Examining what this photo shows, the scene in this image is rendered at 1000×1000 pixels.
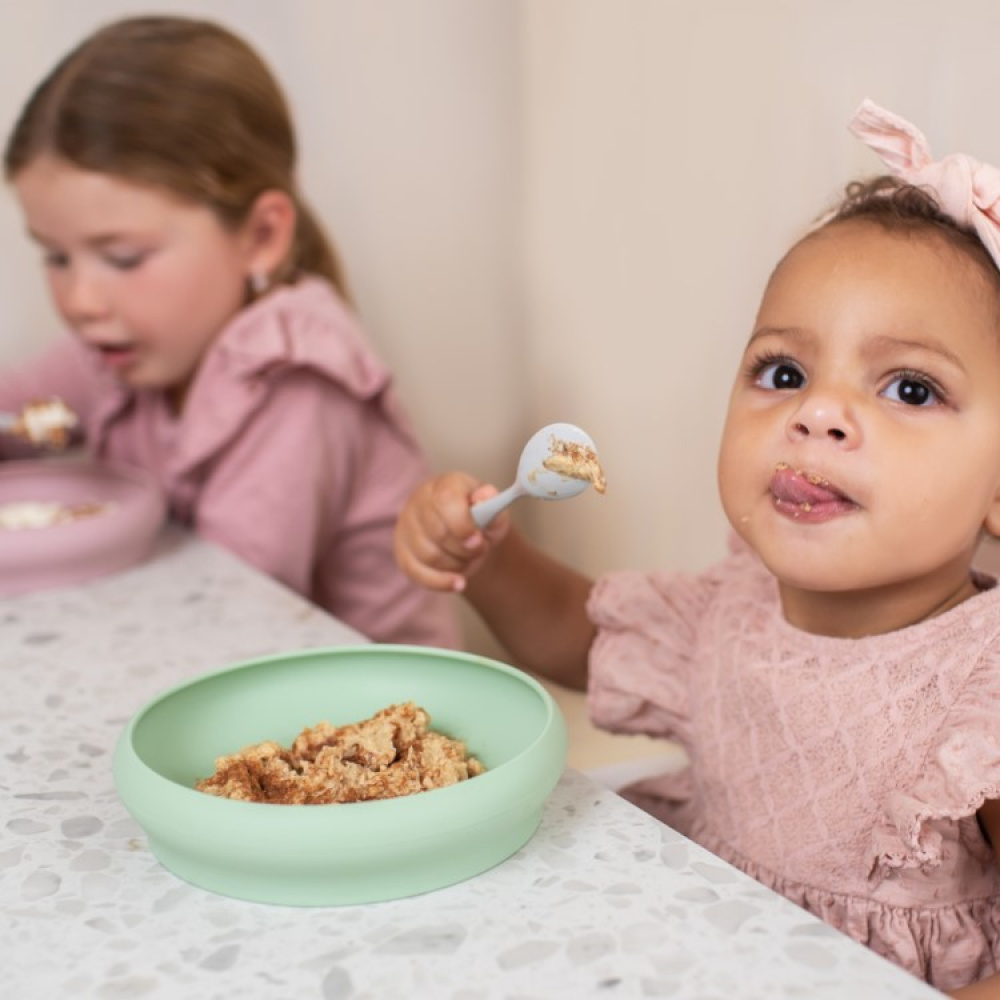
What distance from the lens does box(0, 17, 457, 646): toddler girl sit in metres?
1.31

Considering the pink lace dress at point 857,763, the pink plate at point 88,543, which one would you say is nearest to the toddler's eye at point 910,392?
the pink lace dress at point 857,763

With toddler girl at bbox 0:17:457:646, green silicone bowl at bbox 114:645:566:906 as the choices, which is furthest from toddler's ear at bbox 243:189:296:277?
green silicone bowl at bbox 114:645:566:906

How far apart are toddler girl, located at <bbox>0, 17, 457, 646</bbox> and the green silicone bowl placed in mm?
559

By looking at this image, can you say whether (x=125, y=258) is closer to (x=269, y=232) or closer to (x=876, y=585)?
(x=269, y=232)

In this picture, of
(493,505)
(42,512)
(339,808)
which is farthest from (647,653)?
(42,512)

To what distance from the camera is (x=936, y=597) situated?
2.51 ft

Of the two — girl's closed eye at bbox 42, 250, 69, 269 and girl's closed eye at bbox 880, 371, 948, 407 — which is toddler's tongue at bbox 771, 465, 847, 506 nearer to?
girl's closed eye at bbox 880, 371, 948, 407

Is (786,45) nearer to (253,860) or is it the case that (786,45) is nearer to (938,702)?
(938,702)

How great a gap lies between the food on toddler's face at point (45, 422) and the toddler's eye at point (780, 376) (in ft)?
2.91

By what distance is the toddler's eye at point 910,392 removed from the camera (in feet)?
2.30

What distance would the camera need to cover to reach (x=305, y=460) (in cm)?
130

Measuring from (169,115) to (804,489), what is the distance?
2.84 feet

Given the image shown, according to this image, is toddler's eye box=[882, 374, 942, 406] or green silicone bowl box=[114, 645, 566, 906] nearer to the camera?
green silicone bowl box=[114, 645, 566, 906]

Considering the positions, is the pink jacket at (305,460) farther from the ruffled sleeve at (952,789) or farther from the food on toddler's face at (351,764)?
the ruffled sleeve at (952,789)
